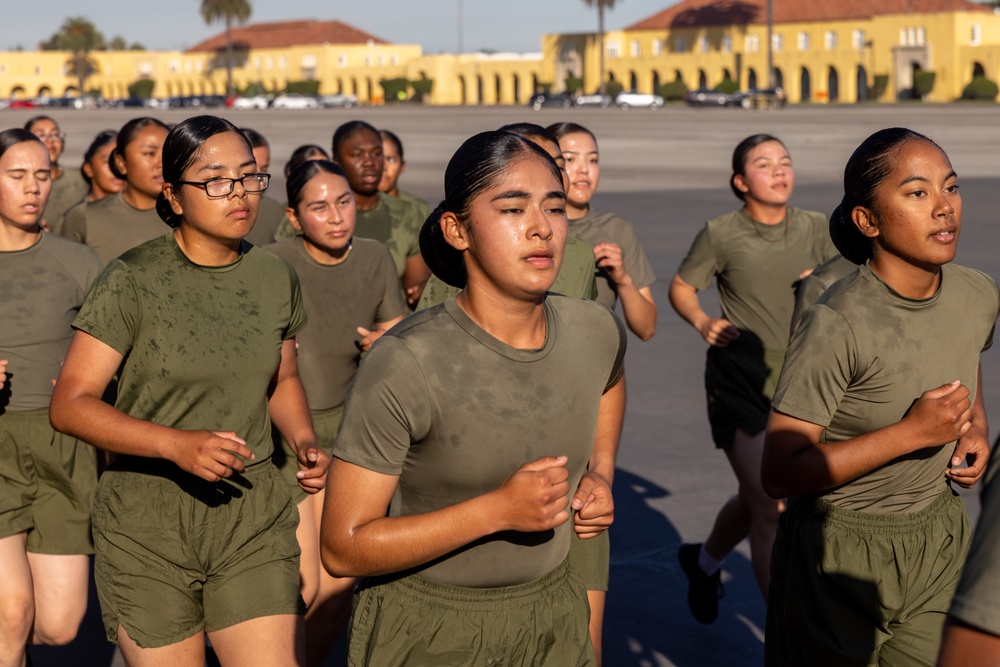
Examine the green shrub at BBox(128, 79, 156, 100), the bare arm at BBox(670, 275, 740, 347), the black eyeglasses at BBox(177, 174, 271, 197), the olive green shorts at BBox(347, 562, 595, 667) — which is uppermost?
the green shrub at BBox(128, 79, 156, 100)

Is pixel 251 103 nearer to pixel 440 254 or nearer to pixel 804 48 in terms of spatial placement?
pixel 804 48

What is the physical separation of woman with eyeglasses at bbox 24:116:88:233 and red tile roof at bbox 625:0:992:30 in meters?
88.7

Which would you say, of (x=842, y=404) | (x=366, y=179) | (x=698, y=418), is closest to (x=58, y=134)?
(x=366, y=179)

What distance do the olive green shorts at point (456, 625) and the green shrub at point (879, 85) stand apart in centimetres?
8811

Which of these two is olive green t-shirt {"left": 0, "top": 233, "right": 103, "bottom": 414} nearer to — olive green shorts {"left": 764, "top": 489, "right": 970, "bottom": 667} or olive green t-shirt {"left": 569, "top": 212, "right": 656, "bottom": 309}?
olive green t-shirt {"left": 569, "top": 212, "right": 656, "bottom": 309}

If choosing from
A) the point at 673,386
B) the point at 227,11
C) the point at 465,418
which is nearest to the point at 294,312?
the point at 465,418

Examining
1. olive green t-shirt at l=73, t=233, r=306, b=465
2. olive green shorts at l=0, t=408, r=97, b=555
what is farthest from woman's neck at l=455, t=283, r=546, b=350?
olive green shorts at l=0, t=408, r=97, b=555

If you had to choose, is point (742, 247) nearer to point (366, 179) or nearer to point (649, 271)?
point (649, 271)

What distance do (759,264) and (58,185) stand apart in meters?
5.09

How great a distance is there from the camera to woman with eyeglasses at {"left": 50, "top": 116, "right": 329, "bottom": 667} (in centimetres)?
388

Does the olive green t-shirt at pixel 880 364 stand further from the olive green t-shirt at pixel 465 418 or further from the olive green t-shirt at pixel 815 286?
the olive green t-shirt at pixel 465 418

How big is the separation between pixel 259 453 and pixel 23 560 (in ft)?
4.44

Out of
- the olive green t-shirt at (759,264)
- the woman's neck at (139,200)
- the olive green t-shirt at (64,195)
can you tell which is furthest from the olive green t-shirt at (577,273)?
the olive green t-shirt at (64,195)

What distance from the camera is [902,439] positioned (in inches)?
130
